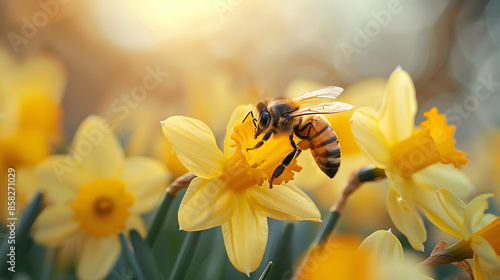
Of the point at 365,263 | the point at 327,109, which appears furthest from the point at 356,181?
the point at 365,263

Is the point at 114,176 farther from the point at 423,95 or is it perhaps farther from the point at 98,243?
the point at 423,95

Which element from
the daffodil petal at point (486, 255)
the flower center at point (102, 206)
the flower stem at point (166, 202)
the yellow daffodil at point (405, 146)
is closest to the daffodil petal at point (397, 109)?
the yellow daffodil at point (405, 146)

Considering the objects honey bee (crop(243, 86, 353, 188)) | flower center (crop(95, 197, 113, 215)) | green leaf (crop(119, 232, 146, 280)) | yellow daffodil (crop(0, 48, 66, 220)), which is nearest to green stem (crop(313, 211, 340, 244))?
honey bee (crop(243, 86, 353, 188))

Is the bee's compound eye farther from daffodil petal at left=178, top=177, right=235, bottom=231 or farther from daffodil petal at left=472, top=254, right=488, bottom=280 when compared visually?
daffodil petal at left=472, top=254, right=488, bottom=280

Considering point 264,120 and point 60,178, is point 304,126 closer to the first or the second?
point 264,120

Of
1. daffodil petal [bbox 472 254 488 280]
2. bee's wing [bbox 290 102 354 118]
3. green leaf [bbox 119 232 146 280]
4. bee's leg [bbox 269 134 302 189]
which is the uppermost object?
bee's wing [bbox 290 102 354 118]

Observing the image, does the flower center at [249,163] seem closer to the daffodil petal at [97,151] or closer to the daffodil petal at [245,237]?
the daffodil petal at [245,237]
